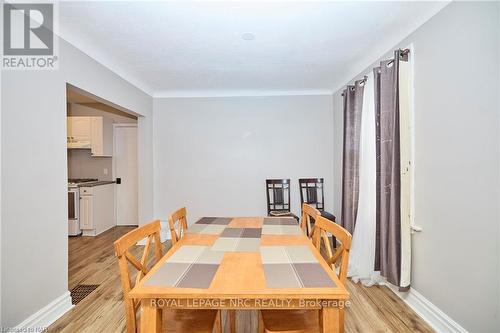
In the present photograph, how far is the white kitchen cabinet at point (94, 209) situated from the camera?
4309 millimetres

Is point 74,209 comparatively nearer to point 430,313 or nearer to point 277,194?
point 277,194

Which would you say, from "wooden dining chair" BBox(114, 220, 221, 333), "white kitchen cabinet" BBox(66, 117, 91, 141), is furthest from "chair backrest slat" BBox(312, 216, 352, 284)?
"white kitchen cabinet" BBox(66, 117, 91, 141)

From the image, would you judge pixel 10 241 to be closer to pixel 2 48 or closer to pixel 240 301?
pixel 2 48

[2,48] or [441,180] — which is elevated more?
[2,48]

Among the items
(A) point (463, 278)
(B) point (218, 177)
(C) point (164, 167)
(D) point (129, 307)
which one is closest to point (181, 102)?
(C) point (164, 167)

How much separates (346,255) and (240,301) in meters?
0.63

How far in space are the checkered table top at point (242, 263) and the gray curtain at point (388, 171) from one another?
3.29 feet

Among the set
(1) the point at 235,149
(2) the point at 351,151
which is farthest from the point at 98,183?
(2) the point at 351,151

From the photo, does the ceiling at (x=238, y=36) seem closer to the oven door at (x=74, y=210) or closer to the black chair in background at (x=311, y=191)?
the black chair in background at (x=311, y=191)

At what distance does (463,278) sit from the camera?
1689mm

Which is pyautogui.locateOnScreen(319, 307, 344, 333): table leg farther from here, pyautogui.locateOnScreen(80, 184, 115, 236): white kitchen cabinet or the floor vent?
pyautogui.locateOnScreen(80, 184, 115, 236): white kitchen cabinet

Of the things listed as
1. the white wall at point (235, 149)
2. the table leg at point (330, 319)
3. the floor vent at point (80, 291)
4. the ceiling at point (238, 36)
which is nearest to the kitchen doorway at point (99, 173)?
the white wall at point (235, 149)

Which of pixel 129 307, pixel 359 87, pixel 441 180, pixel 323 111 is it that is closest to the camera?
pixel 129 307

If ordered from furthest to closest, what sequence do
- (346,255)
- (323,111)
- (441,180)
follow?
(323,111), (441,180), (346,255)
